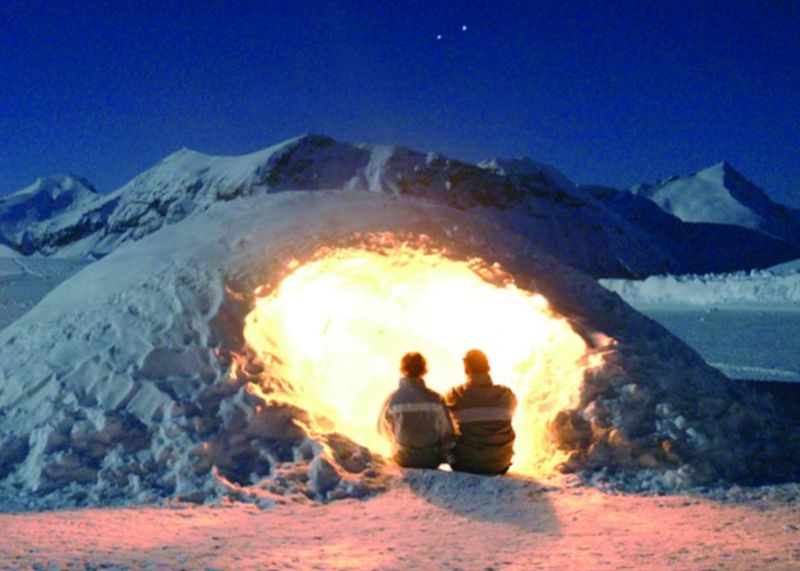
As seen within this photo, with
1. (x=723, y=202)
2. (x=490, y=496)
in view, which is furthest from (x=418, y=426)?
(x=723, y=202)

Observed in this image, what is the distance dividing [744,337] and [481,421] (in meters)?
11.1

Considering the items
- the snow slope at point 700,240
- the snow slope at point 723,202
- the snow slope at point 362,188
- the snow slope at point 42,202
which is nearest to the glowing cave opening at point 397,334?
the snow slope at point 362,188

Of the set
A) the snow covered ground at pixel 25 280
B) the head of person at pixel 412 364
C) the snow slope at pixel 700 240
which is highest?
the snow slope at pixel 700 240

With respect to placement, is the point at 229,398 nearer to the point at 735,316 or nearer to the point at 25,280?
the point at 735,316

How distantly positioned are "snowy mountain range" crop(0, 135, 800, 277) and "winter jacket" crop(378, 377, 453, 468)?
83.5m

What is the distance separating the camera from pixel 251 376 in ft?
20.9

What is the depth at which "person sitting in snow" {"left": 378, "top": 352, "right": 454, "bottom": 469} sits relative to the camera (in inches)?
234

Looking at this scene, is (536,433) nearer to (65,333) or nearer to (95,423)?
(95,423)

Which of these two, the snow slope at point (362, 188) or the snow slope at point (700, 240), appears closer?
the snow slope at point (362, 188)

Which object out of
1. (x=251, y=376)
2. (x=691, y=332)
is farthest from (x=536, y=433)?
(x=691, y=332)

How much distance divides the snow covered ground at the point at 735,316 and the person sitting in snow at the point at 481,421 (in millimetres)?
6553

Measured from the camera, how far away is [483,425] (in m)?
6.07

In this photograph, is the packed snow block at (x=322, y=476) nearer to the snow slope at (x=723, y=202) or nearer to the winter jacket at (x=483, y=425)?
the winter jacket at (x=483, y=425)

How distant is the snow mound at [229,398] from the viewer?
5.59 m
